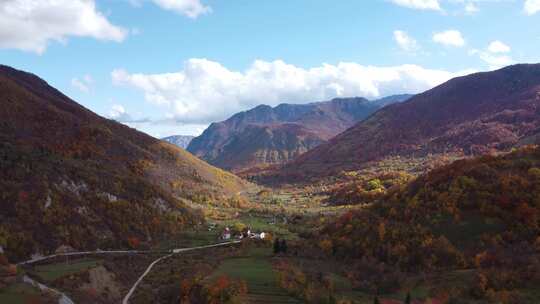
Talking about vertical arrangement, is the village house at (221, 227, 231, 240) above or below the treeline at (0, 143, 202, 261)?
below

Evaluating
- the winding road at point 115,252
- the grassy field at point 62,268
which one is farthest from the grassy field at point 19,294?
the grassy field at point 62,268

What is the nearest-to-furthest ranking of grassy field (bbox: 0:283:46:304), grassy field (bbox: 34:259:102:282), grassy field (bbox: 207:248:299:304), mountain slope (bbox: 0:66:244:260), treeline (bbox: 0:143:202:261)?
grassy field (bbox: 0:283:46:304)
grassy field (bbox: 207:248:299:304)
grassy field (bbox: 34:259:102:282)
treeline (bbox: 0:143:202:261)
mountain slope (bbox: 0:66:244:260)

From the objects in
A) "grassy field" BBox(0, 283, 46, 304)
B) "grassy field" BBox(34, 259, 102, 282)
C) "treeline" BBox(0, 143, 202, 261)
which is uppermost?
"treeline" BBox(0, 143, 202, 261)

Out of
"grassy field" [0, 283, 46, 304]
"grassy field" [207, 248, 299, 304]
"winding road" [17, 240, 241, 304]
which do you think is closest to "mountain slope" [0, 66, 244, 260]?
"winding road" [17, 240, 241, 304]

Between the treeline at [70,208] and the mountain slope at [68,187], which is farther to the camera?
the mountain slope at [68,187]

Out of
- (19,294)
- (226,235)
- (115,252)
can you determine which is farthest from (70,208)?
(19,294)

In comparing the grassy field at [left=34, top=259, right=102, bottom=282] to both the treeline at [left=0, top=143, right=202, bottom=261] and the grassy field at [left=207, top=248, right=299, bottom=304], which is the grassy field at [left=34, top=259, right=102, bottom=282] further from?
the grassy field at [left=207, top=248, right=299, bottom=304]

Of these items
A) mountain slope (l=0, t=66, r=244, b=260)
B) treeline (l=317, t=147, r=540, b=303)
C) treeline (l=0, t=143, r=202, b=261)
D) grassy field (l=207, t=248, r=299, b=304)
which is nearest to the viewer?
grassy field (l=207, t=248, r=299, b=304)

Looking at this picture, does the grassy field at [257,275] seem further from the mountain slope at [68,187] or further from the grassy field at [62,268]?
the mountain slope at [68,187]
